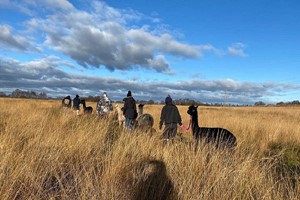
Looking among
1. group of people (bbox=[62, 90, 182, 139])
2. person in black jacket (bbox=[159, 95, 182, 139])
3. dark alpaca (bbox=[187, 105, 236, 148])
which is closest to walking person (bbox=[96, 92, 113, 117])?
group of people (bbox=[62, 90, 182, 139])

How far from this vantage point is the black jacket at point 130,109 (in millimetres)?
15461

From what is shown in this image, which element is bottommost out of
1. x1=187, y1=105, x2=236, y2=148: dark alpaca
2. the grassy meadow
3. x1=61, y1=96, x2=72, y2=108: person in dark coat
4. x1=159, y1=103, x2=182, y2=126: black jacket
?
the grassy meadow

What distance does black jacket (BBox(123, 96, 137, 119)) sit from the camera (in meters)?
15.5

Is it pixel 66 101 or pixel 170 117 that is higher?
pixel 66 101

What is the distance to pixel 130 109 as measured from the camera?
1555cm

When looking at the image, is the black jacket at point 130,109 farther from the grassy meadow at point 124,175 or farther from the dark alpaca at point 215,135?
the grassy meadow at point 124,175

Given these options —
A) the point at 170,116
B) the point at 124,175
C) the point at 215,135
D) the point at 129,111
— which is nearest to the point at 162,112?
the point at 170,116

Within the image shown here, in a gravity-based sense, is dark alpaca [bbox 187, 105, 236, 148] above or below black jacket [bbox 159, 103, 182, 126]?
below

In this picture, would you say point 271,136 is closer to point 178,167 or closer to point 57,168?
point 178,167

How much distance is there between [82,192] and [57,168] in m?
1.31

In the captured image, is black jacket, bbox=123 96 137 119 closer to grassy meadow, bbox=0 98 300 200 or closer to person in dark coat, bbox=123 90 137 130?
person in dark coat, bbox=123 90 137 130

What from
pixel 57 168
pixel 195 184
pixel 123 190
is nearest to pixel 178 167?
pixel 195 184

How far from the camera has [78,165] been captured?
5.48 meters

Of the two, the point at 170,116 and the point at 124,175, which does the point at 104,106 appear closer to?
the point at 170,116
